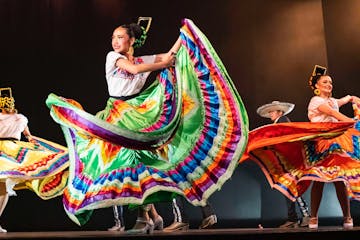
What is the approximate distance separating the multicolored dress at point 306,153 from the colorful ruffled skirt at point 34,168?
1436 millimetres

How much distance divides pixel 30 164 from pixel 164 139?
5.03ft

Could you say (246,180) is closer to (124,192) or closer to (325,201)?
(325,201)

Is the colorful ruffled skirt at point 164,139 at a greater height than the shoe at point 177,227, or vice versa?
the colorful ruffled skirt at point 164,139

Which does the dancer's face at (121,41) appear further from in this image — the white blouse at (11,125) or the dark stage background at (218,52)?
the dark stage background at (218,52)

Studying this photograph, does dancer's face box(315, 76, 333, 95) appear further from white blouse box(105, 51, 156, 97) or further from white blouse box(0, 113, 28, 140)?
white blouse box(0, 113, 28, 140)

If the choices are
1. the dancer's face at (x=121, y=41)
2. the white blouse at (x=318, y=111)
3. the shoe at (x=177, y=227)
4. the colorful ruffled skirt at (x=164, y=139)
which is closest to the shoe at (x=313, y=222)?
the white blouse at (x=318, y=111)

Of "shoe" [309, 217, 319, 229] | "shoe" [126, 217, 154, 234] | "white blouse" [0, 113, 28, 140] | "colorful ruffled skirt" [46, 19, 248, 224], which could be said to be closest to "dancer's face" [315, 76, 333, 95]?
"shoe" [309, 217, 319, 229]

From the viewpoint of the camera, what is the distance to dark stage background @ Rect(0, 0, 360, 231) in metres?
5.21

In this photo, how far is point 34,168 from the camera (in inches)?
155

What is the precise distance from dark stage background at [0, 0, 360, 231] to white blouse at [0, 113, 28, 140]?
0.59m

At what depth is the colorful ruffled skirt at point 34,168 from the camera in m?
3.91

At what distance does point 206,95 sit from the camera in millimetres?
2990

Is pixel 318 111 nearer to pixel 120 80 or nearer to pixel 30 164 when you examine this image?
pixel 120 80

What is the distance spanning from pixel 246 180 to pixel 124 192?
292cm
